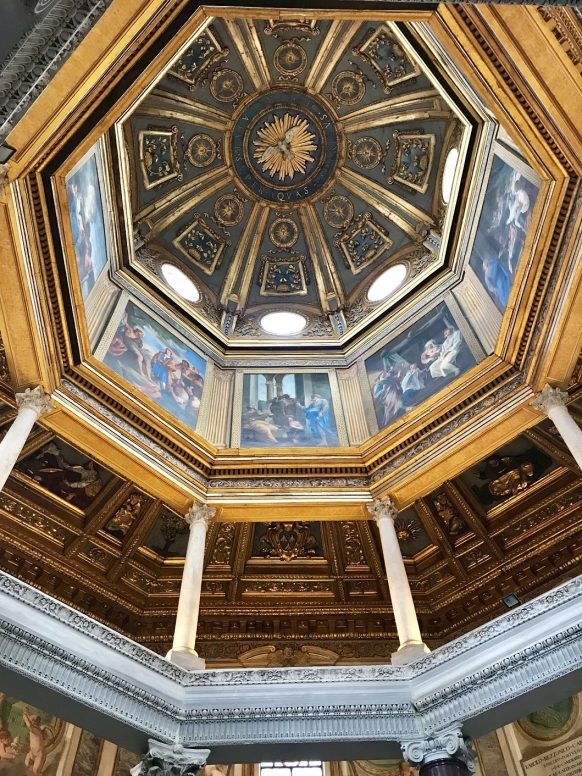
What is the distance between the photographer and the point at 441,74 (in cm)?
1147

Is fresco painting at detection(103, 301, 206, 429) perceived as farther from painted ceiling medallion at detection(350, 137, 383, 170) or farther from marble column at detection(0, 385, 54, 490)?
painted ceiling medallion at detection(350, 137, 383, 170)

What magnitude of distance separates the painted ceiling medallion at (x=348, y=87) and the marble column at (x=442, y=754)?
14341 millimetres

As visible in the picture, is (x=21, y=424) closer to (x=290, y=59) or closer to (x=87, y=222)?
(x=87, y=222)

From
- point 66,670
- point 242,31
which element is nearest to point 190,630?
point 66,670

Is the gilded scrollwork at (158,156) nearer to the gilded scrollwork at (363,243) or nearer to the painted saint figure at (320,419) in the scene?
the gilded scrollwork at (363,243)

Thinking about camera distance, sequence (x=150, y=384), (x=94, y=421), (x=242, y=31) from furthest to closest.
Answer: (x=242, y=31), (x=150, y=384), (x=94, y=421)

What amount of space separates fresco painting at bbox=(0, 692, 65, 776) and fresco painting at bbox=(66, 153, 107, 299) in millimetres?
6935

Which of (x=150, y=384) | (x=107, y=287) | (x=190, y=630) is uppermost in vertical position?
(x=107, y=287)

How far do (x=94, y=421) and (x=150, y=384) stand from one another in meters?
1.92

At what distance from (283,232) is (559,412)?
10.2 metres

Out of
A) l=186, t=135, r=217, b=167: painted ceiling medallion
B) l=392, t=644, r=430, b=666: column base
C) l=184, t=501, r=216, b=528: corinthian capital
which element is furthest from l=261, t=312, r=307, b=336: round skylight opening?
l=392, t=644, r=430, b=666: column base

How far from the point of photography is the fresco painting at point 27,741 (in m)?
9.48

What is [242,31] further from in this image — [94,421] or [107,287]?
[94,421]

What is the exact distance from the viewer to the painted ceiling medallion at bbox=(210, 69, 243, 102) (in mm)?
15266
